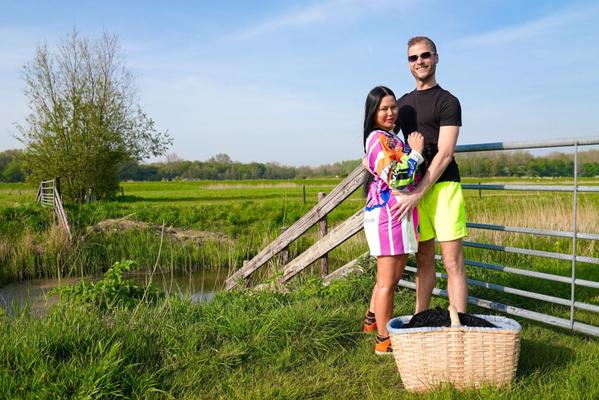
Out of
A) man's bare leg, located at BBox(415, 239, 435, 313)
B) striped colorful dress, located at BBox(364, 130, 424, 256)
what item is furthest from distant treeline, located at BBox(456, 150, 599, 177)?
striped colorful dress, located at BBox(364, 130, 424, 256)

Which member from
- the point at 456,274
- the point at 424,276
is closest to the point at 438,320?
the point at 456,274

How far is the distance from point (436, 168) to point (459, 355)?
119 cm

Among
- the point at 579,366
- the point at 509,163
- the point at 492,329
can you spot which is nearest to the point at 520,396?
the point at 492,329

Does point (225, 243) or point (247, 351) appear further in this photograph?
point (225, 243)

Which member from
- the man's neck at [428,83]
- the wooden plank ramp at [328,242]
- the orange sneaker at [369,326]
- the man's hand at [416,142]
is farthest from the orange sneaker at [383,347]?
the wooden plank ramp at [328,242]

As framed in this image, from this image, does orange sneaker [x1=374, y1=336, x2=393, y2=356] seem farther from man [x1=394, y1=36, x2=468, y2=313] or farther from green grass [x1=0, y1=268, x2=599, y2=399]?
man [x1=394, y1=36, x2=468, y2=313]

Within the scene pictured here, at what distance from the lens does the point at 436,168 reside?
3479mm

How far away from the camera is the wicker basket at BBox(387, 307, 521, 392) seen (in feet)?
9.60

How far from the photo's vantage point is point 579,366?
3260mm

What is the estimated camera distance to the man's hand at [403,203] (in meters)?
3.44

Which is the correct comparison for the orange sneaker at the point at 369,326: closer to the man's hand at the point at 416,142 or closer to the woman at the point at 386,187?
the woman at the point at 386,187

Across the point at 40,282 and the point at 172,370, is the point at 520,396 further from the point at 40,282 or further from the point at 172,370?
the point at 40,282

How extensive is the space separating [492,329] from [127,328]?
2.36 meters

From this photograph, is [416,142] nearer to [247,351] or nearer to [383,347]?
[383,347]
